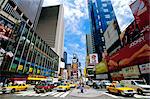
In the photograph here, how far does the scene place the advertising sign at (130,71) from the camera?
37.7 metres

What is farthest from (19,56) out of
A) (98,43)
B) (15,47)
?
(98,43)

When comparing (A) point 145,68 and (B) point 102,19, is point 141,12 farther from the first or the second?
(B) point 102,19

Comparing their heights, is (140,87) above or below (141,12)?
below

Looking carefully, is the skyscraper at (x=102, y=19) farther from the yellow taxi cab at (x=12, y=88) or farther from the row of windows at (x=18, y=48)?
the yellow taxi cab at (x=12, y=88)

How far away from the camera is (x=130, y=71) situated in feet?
136

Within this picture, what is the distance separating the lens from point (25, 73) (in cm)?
5525

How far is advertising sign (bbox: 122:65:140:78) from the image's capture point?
124 ft

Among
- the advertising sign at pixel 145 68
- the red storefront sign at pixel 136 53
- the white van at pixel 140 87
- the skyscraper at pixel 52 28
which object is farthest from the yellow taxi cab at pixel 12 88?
the skyscraper at pixel 52 28

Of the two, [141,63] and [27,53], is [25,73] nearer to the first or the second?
[27,53]

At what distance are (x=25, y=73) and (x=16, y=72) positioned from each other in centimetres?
700

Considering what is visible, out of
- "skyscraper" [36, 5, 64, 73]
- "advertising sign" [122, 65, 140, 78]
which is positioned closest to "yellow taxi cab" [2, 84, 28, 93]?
"advertising sign" [122, 65, 140, 78]

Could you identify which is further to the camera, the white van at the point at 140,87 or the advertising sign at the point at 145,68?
the advertising sign at the point at 145,68

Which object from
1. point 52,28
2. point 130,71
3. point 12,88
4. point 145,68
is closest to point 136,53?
point 145,68

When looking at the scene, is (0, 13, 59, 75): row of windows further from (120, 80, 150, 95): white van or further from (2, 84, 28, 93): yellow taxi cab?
(120, 80, 150, 95): white van
